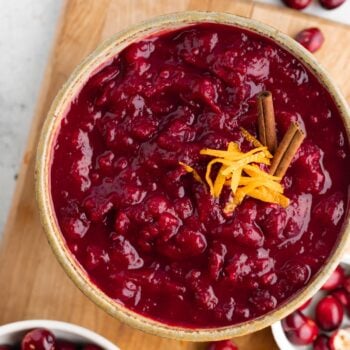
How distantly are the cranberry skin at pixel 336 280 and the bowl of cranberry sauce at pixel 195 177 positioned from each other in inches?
19.9

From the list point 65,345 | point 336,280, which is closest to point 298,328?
point 336,280

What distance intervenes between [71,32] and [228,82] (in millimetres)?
696

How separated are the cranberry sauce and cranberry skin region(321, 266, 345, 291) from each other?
51cm

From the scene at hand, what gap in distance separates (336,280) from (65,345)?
0.89 meters

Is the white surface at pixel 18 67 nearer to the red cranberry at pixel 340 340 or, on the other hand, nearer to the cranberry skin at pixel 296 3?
the cranberry skin at pixel 296 3

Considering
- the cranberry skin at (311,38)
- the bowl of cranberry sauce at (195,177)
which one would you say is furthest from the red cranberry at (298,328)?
the cranberry skin at (311,38)

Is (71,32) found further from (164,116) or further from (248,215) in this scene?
(248,215)

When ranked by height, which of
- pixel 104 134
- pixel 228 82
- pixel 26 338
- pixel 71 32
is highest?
pixel 71 32

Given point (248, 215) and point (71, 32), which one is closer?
point (248, 215)

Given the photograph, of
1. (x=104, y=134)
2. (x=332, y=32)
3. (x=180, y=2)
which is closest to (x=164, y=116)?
(x=104, y=134)

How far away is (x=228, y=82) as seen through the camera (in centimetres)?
194

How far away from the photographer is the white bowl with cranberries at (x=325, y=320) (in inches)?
96.2

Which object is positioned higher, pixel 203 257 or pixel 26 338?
pixel 203 257

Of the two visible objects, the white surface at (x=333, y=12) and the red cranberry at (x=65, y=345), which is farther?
the white surface at (x=333, y=12)
